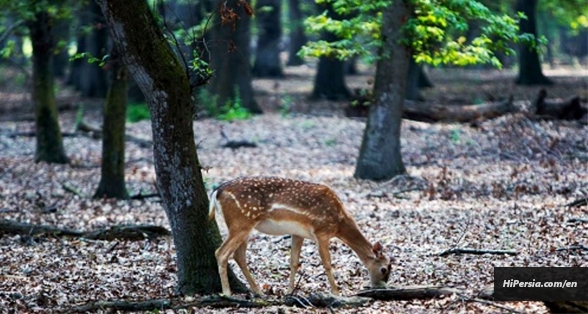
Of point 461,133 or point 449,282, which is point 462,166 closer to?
point 461,133

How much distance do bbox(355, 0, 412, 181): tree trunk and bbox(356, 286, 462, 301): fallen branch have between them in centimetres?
818

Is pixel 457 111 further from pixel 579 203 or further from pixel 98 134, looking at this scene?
pixel 579 203

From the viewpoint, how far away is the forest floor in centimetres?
1015

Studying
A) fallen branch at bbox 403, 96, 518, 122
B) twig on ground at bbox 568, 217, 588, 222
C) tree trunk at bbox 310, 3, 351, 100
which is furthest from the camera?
tree trunk at bbox 310, 3, 351, 100

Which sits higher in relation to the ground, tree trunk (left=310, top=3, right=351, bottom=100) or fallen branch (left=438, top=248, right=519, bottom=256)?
tree trunk (left=310, top=3, right=351, bottom=100)

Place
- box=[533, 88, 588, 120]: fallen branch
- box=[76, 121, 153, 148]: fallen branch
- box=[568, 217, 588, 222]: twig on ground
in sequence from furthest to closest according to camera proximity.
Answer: box=[76, 121, 153, 148]: fallen branch < box=[533, 88, 588, 120]: fallen branch < box=[568, 217, 588, 222]: twig on ground

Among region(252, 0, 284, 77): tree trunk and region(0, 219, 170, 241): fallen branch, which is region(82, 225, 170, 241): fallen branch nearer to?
region(0, 219, 170, 241): fallen branch

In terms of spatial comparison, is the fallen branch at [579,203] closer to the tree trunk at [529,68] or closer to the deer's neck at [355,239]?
Answer: the deer's neck at [355,239]

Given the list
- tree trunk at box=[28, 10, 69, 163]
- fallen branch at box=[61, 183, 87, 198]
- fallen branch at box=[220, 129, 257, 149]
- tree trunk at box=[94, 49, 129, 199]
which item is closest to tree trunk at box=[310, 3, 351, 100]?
fallen branch at box=[220, 129, 257, 149]

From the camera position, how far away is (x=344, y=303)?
8.70m

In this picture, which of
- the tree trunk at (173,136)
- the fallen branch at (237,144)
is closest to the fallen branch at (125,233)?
the tree trunk at (173,136)

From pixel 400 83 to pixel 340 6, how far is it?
2056 mm

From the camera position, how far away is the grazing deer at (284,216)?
9.23 m

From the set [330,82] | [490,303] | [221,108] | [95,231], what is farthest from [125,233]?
[330,82]
